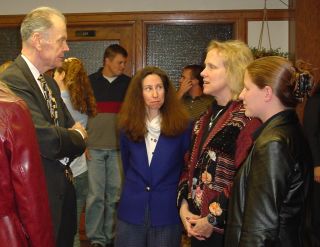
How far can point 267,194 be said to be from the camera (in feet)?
4.64

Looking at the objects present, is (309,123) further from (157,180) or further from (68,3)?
(68,3)

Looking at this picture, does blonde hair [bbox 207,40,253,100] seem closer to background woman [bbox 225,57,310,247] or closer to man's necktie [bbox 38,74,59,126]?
background woman [bbox 225,57,310,247]

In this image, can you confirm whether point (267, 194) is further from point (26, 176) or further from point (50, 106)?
point (50, 106)

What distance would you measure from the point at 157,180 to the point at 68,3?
10.1 ft

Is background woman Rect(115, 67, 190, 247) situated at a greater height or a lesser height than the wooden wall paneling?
lesser

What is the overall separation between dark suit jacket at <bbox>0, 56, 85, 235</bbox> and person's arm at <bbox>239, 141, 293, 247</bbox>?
0.86 meters

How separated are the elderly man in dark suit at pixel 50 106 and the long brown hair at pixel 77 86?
953 mm

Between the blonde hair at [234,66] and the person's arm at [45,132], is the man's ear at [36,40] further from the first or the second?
the blonde hair at [234,66]

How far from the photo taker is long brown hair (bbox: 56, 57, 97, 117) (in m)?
3.14

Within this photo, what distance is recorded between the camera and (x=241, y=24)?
15.1 ft

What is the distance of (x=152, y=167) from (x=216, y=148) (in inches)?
18.3

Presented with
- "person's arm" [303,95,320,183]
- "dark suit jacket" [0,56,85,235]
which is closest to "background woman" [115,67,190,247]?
"dark suit jacket" [0,56,85,235]

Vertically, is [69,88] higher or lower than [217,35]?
lower

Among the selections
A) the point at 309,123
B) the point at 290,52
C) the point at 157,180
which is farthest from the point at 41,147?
the point at 290,52
